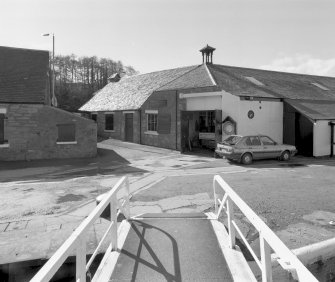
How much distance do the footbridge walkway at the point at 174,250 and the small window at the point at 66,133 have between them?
46.1ft

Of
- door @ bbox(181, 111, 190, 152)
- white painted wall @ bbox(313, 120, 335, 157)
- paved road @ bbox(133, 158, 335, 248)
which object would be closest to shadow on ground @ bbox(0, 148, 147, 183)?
paved road @ bbox(133, 158, 335, 248)

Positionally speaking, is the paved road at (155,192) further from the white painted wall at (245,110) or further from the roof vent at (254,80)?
the roof vent at (254,80)

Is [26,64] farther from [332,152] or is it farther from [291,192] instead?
[332,152]

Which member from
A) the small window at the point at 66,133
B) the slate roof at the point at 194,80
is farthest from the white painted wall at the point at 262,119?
the small window at the point at 66,133

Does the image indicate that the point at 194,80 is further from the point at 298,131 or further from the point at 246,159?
the point at 246,159

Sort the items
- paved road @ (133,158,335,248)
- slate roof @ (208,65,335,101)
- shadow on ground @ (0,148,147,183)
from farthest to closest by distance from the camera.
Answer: slate roof @ (208,65,335,101), shadow on ground @ (0,148,147,183), paved road @ (133,158,335,248)

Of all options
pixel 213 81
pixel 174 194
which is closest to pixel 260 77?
pixel 213 81

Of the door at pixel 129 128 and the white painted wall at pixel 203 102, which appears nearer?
the white painted wall at pixel 203 102

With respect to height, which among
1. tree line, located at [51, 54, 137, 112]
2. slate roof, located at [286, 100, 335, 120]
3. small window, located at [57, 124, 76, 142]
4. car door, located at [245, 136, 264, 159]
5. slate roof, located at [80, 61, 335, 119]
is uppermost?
tree line, located at [51, 54, 137, 112]

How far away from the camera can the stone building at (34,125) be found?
702 inches

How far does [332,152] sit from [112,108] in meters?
17.9

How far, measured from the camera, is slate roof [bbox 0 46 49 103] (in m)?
18.2

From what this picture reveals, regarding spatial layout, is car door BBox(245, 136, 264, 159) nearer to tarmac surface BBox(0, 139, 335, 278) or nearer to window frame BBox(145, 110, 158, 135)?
tarmac surface BBox(0, 139, 335, 278)

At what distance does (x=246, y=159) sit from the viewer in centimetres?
1655
